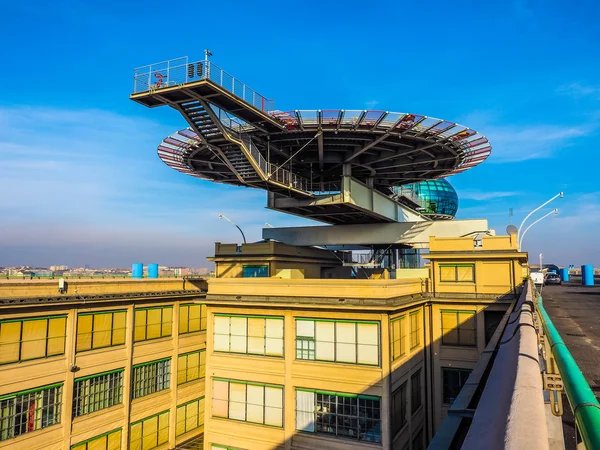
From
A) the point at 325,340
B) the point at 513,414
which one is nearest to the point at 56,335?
the point at 325,340

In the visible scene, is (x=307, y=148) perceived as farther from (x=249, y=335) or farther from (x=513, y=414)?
(x=513, y=414)

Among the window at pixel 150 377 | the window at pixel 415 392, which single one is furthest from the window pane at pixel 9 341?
the window at pixel 415 392

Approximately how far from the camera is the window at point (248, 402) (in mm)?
27828

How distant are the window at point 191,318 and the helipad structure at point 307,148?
41.8 feet

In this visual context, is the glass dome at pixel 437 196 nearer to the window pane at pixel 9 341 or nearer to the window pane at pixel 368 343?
the window pane at pixel 368 343

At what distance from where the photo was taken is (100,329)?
34.2 metres

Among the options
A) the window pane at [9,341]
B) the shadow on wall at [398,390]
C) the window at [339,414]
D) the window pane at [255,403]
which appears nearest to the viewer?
the window at [339,414]

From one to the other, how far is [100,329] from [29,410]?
7.11m

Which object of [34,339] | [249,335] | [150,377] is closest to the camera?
[34,339]

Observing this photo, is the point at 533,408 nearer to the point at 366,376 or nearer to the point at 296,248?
the point at 366,376

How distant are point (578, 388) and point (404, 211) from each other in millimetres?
53712

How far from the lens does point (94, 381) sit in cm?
3347

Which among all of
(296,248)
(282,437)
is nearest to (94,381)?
(282,437)

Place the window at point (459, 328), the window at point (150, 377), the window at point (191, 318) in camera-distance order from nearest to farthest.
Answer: the window at point (459, 328)
the window at point (150, 377)
the window at point (191, 318)
